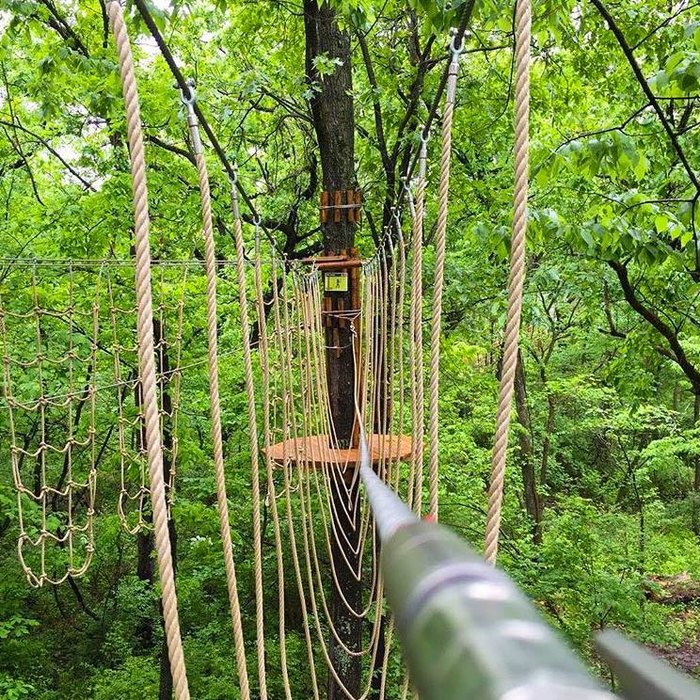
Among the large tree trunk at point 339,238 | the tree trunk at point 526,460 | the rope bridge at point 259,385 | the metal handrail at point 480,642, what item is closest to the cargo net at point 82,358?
the rope bridge at point 259,385

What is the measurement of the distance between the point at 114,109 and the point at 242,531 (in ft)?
11.8

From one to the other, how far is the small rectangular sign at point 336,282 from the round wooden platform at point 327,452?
54cm

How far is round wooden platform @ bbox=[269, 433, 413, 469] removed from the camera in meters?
1.72

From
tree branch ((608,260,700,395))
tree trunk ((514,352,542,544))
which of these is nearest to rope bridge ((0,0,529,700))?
tree branch ((608,260,700,395))

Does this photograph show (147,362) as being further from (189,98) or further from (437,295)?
(189,98)

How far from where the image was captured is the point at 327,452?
1.96 meters

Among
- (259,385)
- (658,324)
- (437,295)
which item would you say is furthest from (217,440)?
(259,385)

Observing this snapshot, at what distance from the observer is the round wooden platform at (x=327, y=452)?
1.72m

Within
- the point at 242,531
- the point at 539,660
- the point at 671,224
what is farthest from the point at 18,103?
the point at 539,660

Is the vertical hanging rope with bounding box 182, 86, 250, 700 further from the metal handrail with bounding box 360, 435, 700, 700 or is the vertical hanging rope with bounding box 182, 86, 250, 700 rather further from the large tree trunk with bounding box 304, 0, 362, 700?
the large tree trunk with bounding box 304, 0, 362, 700

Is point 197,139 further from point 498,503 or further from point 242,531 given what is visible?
point 242,531

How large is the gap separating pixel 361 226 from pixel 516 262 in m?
3.12

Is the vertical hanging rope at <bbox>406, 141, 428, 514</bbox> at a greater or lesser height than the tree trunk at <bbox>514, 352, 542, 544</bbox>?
greater

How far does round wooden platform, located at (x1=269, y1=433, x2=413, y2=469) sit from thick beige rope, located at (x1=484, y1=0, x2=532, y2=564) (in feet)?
3.24
